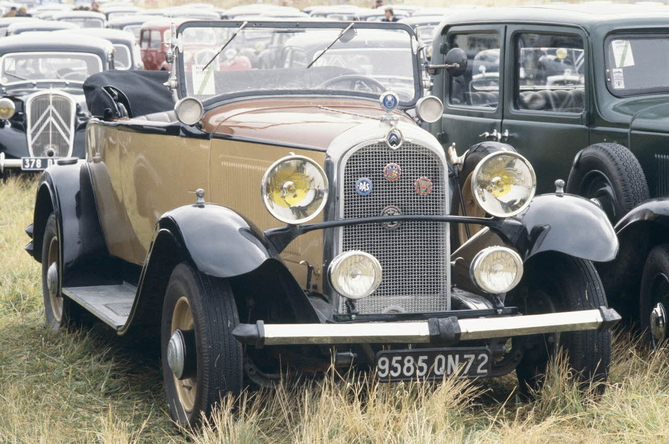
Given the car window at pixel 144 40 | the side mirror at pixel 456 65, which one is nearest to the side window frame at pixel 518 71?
the side mirror at pixel 456 65

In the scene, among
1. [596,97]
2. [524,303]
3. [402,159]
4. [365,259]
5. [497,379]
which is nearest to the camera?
[365,259]

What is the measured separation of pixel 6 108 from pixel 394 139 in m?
7.04

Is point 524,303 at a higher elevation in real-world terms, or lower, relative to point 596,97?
lower

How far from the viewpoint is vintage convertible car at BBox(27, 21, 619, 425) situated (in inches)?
140

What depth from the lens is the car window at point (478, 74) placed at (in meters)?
6.42

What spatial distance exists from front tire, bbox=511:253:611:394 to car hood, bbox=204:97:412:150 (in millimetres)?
922

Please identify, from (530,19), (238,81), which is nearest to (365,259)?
(238,81)

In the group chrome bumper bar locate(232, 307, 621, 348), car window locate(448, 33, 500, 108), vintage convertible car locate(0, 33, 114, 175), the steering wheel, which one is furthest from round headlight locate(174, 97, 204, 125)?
vintage convertible car locate(0, 33, 114, 175)

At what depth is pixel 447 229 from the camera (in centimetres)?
388

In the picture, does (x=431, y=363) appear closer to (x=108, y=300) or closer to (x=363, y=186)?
(x=363, y=186)

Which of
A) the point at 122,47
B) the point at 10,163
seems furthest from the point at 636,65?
the point at 122,47

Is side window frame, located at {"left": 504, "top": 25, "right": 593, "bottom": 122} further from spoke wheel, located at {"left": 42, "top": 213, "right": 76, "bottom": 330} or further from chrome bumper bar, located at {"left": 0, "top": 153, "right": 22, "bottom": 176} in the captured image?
chrome bumper bar, located at {"left": 0, "top": 153, "right": 22, "bottom": 176}

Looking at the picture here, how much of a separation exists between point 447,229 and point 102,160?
8.03ft

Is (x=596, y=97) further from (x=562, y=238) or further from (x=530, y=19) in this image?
(x=562, y=238)
